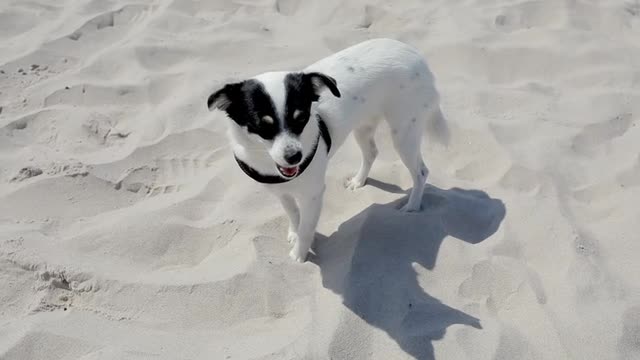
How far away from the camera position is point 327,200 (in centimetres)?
353

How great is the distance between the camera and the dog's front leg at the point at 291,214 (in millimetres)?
3137

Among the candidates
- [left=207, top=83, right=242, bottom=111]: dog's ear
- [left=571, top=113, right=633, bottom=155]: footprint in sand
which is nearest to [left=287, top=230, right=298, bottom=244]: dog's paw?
[left=207, top=83, right=242, bottom=111]: dog's ear

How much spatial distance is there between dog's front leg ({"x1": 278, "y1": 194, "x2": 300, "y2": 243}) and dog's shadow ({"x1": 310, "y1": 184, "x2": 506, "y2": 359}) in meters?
0.14

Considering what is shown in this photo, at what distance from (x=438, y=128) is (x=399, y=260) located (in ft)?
2.90

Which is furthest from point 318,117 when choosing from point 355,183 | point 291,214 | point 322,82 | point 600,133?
point 600,133

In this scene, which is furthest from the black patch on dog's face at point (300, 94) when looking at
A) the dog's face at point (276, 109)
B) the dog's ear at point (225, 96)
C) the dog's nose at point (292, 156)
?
the dog's ear at point (225, 96)

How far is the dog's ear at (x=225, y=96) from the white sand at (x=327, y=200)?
33.0 inches

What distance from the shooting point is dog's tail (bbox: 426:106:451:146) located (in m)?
3.44

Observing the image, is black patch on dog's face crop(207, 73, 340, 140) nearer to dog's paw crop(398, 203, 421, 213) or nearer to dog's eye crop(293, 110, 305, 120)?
dog's eye crop(293, 110, 305, 120)

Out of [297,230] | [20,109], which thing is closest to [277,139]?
[297,230]

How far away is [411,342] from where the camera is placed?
8.41 feet

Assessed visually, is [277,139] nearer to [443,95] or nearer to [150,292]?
[150,292]

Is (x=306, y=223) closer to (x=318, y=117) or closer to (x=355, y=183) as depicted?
(x=318, y=117)

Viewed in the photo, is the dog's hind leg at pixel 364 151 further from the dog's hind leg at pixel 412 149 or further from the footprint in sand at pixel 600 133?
the footprint in sand at pixel 600 133
